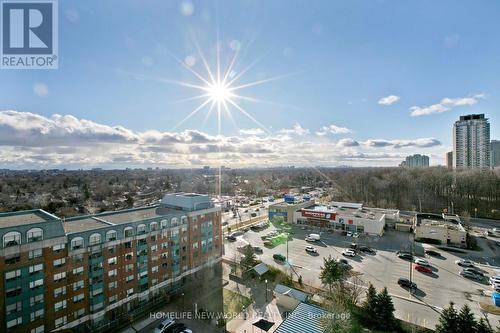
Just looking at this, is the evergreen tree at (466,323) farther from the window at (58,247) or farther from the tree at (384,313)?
the window at (58,247)

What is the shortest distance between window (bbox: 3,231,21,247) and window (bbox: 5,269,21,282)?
6.33 ft

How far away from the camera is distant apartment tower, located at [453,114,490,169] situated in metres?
86.6

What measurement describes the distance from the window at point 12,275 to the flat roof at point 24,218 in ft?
13.1

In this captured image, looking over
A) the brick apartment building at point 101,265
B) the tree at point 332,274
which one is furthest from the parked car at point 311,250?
the brick apartment building at point 101,265

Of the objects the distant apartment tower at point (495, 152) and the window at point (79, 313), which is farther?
the distant apartment tower at point (495, 152)

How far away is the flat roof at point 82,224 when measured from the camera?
21641 millimetres

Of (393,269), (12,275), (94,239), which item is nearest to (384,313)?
(393,269)

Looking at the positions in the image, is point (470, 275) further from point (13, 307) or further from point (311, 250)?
point (13, 307)

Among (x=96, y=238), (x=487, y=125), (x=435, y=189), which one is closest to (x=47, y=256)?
(x=96, y=238)

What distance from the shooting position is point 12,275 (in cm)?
1702

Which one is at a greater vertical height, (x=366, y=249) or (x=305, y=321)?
(x=305, y=321)

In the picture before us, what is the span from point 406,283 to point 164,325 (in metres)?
25.0

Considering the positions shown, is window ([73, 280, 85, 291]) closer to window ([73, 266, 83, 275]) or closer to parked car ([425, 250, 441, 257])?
window ([73, 266, 83, 275])

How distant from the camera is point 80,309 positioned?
20.1 meters
